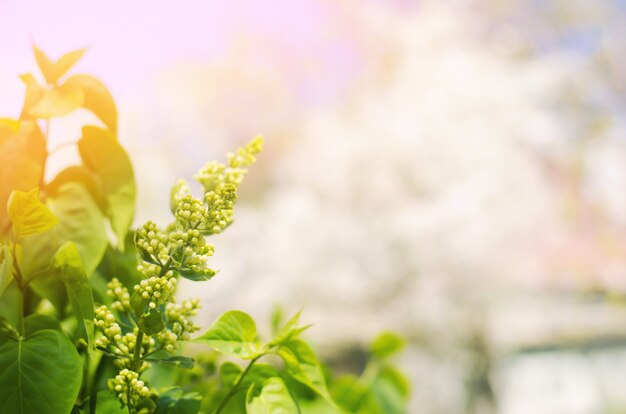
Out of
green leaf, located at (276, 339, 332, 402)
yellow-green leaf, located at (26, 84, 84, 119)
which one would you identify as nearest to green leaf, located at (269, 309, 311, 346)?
green leaf, located at (276, 339, 332, 402)

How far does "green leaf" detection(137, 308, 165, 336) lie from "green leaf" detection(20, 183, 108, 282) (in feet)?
0.15

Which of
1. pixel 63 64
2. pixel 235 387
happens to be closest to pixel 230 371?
pixel 235 387

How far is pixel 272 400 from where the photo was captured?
19 centimetres

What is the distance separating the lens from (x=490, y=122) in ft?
9.87

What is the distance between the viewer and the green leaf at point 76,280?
0.18 metres

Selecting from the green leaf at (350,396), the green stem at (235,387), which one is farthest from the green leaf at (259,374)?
the green leaf at (350,396)

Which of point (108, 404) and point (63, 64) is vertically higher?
point (63, 64)

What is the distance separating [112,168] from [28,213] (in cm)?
6

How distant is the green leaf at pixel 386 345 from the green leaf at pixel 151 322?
0.21 meters

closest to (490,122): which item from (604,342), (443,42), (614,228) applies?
(443,42)

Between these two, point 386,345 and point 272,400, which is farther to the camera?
point 386,345

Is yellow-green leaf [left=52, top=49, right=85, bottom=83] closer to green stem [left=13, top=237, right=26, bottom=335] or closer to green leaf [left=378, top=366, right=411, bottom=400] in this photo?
green stem [left=13, top=237, right=26, bottom=335]

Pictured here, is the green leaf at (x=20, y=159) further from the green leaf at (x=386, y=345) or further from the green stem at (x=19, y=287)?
the green leaf at (x=386, y=345)

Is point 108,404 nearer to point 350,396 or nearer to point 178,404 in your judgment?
point 178,404
